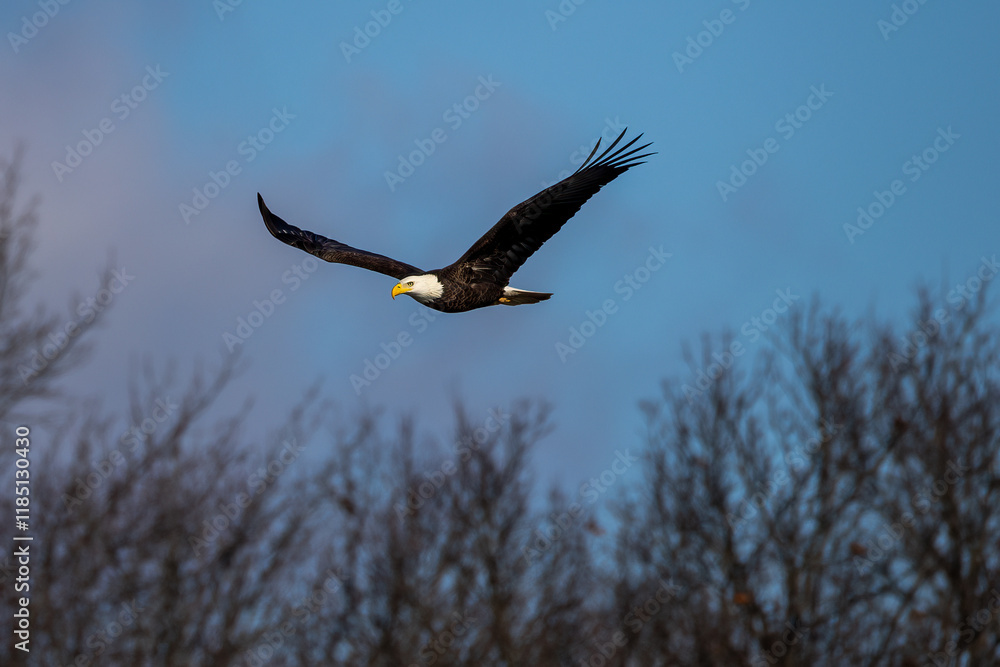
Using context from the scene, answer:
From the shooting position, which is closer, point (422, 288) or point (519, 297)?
point (422, 288)

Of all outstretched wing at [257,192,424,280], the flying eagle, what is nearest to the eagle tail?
the flying eagle

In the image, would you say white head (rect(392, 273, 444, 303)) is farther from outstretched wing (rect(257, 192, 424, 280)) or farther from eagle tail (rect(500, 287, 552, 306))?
outstretched wing (rect(257, 192, 424, 280))

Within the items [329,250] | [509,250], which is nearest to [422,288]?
[509,250]

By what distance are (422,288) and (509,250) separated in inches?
34.9

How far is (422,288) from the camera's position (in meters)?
11.8

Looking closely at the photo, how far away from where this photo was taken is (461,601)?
1728 centimetres

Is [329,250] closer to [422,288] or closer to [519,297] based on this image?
[422,288]

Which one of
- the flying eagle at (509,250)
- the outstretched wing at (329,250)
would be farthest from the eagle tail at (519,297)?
the outstretched wing at (329,250)

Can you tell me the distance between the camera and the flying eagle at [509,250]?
37.0 ft

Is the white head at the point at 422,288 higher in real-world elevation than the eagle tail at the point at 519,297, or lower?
lower

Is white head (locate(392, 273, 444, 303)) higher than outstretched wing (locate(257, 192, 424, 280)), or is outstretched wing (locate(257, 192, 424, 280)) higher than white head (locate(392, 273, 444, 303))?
outstretched wing (locate(257, 192, 424, 280))

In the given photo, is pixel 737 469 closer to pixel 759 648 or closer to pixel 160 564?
pixel 759 648

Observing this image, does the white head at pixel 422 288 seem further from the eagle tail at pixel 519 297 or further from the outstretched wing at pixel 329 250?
the outstretched wing at pixel 329 250

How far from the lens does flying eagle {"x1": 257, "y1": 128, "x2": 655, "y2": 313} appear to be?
11281mm
